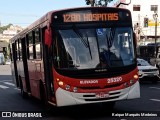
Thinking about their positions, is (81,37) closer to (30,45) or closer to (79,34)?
(79,34)

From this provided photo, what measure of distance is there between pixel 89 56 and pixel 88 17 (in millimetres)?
1146

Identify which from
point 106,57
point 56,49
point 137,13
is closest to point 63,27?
point 56,49

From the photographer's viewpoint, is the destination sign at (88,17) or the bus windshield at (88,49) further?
the destination sign at (88,17)

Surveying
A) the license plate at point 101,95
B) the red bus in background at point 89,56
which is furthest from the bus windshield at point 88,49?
the license plate at point 101,95

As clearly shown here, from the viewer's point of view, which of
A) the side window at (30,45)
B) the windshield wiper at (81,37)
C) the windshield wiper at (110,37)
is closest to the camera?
the windshield wiper at (81,37)

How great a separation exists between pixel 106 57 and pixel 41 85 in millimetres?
2996

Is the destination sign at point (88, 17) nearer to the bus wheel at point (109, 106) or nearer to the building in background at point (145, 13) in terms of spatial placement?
the bus wheel at point (109, 106)

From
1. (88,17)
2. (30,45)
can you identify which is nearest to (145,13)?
(30,45)

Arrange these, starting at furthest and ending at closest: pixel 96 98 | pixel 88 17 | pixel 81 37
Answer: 1. pixel 88 17
2. pixel 81 37
3. pixel 96 98

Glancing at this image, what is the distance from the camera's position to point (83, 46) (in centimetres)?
1183

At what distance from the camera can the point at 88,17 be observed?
40.1ft

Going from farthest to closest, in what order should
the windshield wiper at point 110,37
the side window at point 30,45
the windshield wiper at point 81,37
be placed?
the side window at point 30,45 → the windshield wiper at point 110,37 → the windshield wiper at point 81,37

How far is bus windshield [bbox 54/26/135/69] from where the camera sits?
38.7 feet

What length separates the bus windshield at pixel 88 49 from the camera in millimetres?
11781
